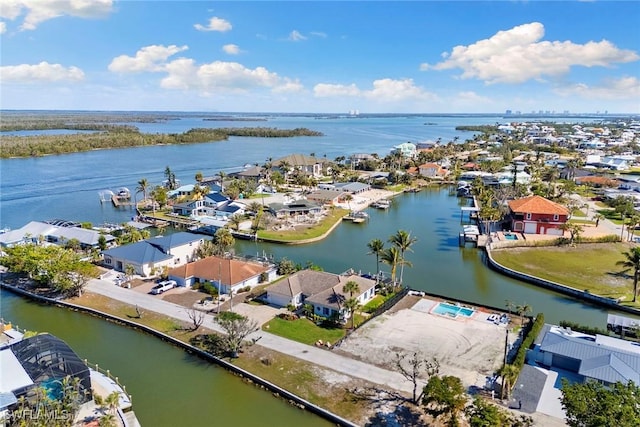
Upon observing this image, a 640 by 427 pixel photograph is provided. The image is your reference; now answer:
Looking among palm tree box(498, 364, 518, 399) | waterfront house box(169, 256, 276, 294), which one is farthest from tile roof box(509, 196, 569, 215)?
palm tree box(498, 364, 518, 399)

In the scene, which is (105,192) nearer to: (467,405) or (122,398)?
(122,398)

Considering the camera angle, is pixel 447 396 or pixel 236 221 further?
pixel 236 221

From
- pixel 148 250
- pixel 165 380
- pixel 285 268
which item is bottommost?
pixel 165 380

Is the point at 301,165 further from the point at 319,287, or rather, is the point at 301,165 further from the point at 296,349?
the point at 296,349

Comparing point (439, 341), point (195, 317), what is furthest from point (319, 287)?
point (439, 341)

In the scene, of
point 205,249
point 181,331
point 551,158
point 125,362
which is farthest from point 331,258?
point 551,158

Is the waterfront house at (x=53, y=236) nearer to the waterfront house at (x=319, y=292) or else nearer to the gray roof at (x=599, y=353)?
the waterfront house at (x=319, y=292)

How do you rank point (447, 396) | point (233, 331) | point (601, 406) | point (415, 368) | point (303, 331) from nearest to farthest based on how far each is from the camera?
point (601, 406), point (447, 396), point (415, 368), point (233, 331), point (303, 331)

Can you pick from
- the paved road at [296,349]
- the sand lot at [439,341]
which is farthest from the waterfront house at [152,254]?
the sand lot at [439,341]

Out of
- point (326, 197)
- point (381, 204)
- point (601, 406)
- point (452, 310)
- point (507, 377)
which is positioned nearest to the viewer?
point (601, 406)
